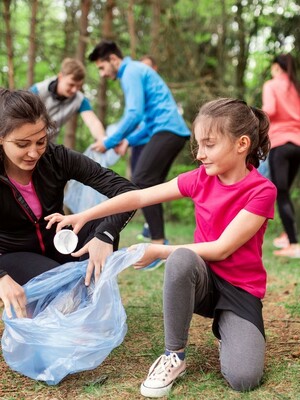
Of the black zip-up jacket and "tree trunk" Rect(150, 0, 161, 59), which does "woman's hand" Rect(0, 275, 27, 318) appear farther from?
"tree trunk" Rect(150, 0, 161, 59)

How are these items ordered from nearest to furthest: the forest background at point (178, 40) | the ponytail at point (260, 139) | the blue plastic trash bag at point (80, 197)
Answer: the ponytail at point (260, 139)
the blue plastic trash bag at point (80, 197)
the forest background at point (178, 40)

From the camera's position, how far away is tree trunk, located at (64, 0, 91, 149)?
22.5ft

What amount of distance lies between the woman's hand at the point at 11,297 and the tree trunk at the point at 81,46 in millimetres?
4831

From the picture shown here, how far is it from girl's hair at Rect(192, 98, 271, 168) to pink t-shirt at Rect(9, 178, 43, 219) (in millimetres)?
822

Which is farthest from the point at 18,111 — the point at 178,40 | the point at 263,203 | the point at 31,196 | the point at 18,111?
the point at 178,40

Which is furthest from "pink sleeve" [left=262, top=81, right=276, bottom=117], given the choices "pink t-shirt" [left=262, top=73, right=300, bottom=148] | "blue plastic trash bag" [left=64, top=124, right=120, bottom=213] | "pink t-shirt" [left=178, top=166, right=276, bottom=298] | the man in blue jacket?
"pink t-shirt" [left=178, top=166, right=276, bottom=298]

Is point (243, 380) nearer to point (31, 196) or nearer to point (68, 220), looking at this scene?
point (68, 220)

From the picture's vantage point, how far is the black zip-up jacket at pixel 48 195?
97.7 inches

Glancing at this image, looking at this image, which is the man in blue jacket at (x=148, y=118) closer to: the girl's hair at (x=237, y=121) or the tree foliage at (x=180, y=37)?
the tree foliage at (x=180, y=37)

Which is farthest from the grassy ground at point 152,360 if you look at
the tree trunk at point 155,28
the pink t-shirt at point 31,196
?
the tree trunk at point 155,28

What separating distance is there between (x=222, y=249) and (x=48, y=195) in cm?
91

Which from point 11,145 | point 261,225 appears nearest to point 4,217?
point 11,145

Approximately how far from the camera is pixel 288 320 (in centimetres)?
286

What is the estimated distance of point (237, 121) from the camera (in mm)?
2121
